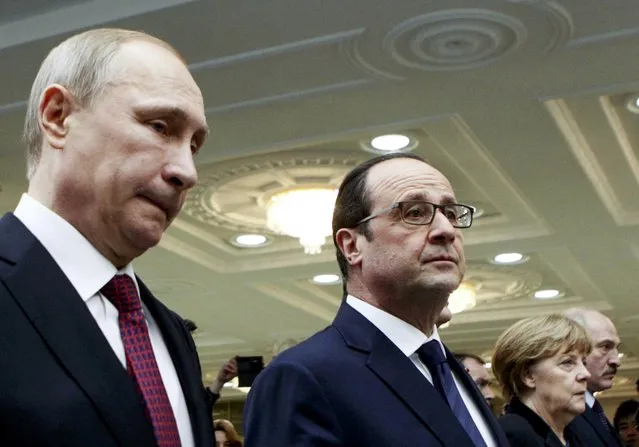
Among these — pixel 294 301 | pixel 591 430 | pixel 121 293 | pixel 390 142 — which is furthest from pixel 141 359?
pixel 294 301

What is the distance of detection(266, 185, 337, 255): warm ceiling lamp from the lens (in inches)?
270

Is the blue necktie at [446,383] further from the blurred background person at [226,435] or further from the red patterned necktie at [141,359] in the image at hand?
the blurred background person at [226,435]

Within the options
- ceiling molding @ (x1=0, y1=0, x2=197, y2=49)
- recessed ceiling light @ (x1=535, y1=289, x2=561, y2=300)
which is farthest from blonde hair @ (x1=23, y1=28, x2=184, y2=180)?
recessed ceiling light @ (x1=535, y1=289, x2=561, y2=300)

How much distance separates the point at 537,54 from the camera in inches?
165

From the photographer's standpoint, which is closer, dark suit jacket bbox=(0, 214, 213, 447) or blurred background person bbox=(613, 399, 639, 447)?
dark suit jacket bbox=(0, 214, 213, 447)

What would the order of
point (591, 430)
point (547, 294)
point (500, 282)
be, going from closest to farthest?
point (591, 430)
point (500, 282)
point (547, 294)

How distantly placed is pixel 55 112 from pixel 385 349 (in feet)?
2.87

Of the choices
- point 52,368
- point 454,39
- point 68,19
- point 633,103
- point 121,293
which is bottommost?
point 52,368

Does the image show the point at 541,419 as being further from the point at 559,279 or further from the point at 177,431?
the point at 559,279

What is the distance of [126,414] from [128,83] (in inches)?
14.5

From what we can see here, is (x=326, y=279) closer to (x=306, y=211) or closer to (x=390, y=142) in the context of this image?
(x=306, y=211)

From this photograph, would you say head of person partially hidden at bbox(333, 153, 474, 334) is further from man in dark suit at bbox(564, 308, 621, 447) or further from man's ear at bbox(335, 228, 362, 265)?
man in dark suit at bbox(564, 308, 621, 447)

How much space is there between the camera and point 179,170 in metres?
0.98

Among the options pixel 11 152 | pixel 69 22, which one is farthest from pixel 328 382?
pixel 11 152
